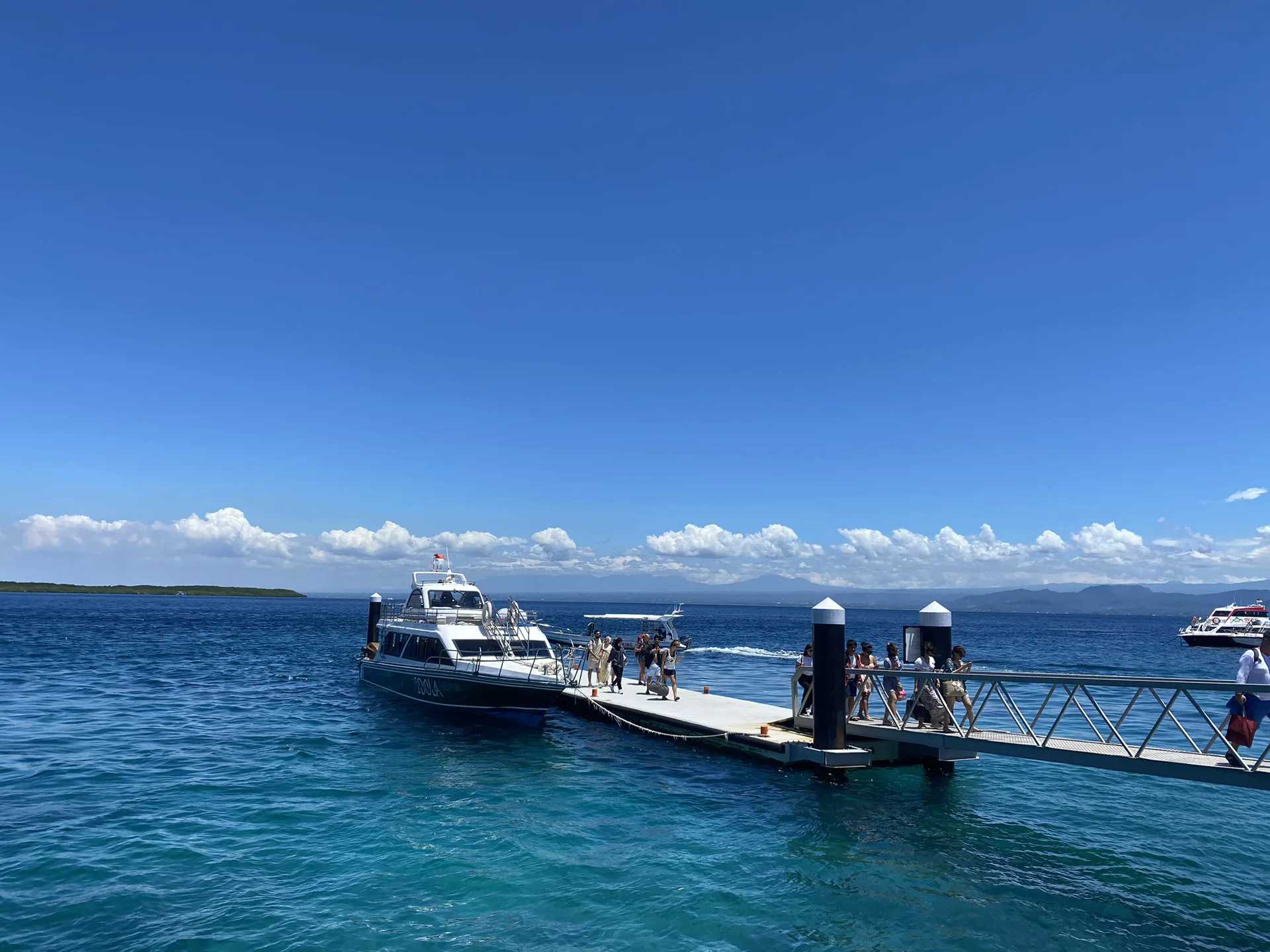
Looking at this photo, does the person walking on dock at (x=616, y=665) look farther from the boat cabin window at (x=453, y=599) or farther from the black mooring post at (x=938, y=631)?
the black mooring post at (x=938, y=631)

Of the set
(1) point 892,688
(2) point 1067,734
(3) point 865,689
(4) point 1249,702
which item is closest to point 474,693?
(3) point 865,689

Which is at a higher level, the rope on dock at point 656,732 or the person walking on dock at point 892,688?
the person walking on dock at point 892,688

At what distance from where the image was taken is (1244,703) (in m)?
12.3

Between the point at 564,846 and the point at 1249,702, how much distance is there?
1155 centimetres

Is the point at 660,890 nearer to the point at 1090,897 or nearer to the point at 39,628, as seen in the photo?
the point at 1090,897

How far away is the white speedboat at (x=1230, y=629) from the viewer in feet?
281

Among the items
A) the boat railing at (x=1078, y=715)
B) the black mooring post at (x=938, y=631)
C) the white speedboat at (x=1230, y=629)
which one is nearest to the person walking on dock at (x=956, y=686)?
the boat railing at (x=1078, y=715)

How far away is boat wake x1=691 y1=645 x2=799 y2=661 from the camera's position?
57.0 metres

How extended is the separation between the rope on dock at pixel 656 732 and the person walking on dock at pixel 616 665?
1.98 metres

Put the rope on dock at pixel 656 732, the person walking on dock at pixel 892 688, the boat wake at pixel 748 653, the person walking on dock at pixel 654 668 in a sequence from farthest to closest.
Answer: the boat wake at pixel 748 653 < the person walking on dock at pixel 654 668 < the rope on dock at pixel 656 732 < the person walking on dock at pixel 892 688

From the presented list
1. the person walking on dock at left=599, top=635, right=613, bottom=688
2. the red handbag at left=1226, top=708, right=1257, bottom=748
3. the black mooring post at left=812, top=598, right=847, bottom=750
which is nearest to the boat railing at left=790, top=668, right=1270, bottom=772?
the red handbag at left=1226, top=708, right=1257, bottom=748

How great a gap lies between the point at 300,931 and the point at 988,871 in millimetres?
10575

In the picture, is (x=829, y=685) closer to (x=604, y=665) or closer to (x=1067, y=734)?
(x=1067, y=734)

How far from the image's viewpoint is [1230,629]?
3420 inches
